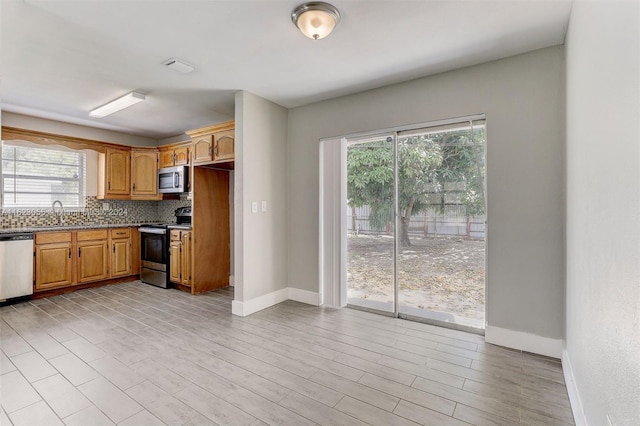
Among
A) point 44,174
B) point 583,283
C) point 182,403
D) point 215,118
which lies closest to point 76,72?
point 215,118

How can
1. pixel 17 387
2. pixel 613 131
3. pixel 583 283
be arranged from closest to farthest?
pixel 613 131, pixel 583 283, pixel 17 387

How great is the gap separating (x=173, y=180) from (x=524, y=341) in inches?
201

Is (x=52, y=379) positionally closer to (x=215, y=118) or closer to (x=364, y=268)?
(x=364, y=268)

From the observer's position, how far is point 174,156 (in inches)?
201

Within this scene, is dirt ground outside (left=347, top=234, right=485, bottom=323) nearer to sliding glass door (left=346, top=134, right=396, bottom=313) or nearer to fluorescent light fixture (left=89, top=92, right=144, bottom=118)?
sliding glass door (left=346, top=134, right=396, bottom=313)

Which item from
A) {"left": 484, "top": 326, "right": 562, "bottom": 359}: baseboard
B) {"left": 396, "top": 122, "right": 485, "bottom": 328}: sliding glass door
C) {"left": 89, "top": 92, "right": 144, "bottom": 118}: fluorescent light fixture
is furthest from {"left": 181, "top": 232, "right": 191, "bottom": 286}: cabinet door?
{"left": 484, "top": 326, "right": 562, "bottom": 359}: baseboard

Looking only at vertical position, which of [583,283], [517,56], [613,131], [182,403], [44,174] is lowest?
[182,403]

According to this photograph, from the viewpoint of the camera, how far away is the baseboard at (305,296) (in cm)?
394

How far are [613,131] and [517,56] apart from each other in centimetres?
189

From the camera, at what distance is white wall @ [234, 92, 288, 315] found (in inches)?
140

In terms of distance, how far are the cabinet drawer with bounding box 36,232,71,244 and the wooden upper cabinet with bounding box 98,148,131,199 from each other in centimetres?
90

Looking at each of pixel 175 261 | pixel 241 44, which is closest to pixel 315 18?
pixel 241 44

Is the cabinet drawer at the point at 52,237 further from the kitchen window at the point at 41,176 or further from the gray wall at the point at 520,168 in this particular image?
the gray wall at the point at 520,168

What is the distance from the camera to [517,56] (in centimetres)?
266
